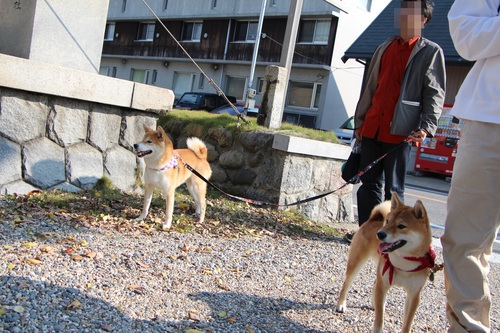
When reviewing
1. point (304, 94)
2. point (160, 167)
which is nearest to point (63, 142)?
point (160, 167)

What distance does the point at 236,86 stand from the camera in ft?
96.1

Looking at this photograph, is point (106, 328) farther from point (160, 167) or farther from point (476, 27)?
point (476, 27)

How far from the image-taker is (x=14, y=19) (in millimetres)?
5094

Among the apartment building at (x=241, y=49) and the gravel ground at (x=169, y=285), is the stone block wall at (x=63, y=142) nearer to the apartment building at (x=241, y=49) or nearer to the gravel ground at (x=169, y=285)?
the gravel ground at (x=169, y=285)

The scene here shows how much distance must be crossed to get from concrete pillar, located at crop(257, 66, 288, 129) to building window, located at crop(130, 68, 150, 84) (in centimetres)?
2810

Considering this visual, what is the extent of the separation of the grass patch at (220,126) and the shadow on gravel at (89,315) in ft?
11.6

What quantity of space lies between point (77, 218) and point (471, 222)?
320 cm

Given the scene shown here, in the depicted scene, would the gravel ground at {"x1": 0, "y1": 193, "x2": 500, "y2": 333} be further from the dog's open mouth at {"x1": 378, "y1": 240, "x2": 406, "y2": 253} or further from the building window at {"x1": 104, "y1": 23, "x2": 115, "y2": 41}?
the building window at {"x1": 104, "y1": 23, "x2": 115, "y2": 41}

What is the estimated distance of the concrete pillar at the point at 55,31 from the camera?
4926mm

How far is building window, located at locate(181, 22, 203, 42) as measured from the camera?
31.3 meters

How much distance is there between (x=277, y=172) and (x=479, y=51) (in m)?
3.79

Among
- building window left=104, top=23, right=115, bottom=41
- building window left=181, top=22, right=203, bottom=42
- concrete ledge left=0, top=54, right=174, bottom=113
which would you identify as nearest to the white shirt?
concrete ledge left=0, top=54, right=174, bottom=113

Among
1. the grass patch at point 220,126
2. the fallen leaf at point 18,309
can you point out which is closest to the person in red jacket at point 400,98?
the grass patch at point 220,126

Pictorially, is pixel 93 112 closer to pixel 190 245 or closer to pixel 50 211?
pixel 50 211
